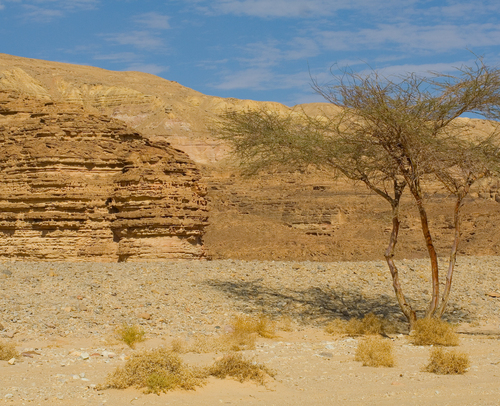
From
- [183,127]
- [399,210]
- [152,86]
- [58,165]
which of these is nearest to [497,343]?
[399,210]

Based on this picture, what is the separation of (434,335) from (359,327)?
1.53 m

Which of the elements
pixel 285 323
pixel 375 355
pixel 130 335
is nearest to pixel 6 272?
pixel 130 335

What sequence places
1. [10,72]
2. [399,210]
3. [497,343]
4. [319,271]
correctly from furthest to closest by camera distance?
[10,72]
[319,271]
[399,210]
[497,343]

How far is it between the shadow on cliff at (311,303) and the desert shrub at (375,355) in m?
3.27

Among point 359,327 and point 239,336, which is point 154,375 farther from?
point 359,327

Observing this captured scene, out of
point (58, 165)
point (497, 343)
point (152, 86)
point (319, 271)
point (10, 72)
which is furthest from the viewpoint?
point (152, 86)

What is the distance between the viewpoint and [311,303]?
13.5m

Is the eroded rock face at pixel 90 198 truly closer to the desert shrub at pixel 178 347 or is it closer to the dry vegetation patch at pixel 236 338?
the dry vegetation patch at pixel 236 338

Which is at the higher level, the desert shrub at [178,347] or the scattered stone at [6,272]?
the scattered stone at [6,272]

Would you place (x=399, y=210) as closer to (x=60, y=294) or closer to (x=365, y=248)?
(x=60, y=294)

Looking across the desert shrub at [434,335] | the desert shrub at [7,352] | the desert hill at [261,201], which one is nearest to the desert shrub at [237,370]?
the desert shrub at [7,352]

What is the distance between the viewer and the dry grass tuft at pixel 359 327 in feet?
37.8

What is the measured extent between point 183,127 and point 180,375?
3095 inches

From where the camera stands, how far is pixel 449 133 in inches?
457
